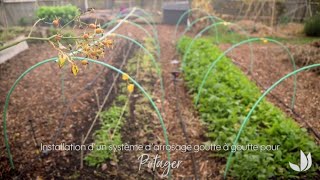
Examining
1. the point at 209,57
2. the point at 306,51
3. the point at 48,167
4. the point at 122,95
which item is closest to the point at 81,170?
the point at 48,167

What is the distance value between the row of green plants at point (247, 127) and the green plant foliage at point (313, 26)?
511cm

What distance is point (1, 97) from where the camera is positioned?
502 centimetres

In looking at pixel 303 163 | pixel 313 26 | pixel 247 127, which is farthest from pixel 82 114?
pixel 313 26

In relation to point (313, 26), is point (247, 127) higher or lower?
lower

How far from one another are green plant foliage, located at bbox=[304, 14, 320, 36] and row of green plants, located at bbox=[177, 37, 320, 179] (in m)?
5.11

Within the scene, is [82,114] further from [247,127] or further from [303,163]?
[303,163]

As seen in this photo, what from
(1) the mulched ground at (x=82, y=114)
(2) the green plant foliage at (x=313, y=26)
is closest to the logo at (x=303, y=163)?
(1) the mulched ground at (x=82, y=114)

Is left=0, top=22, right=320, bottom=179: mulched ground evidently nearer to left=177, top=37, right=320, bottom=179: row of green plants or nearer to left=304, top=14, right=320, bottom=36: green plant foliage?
left=177, top=37, right=320, bottom=179: row of green plants

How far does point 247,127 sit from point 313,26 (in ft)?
23.6

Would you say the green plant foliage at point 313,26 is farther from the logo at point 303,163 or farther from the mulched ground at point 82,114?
the logo at point 303,163

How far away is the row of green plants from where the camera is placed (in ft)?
10.1

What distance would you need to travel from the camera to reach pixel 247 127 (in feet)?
12.2

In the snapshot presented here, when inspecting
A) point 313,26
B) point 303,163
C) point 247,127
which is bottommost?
point 303,163

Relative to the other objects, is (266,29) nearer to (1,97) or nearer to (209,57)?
(209,57)
